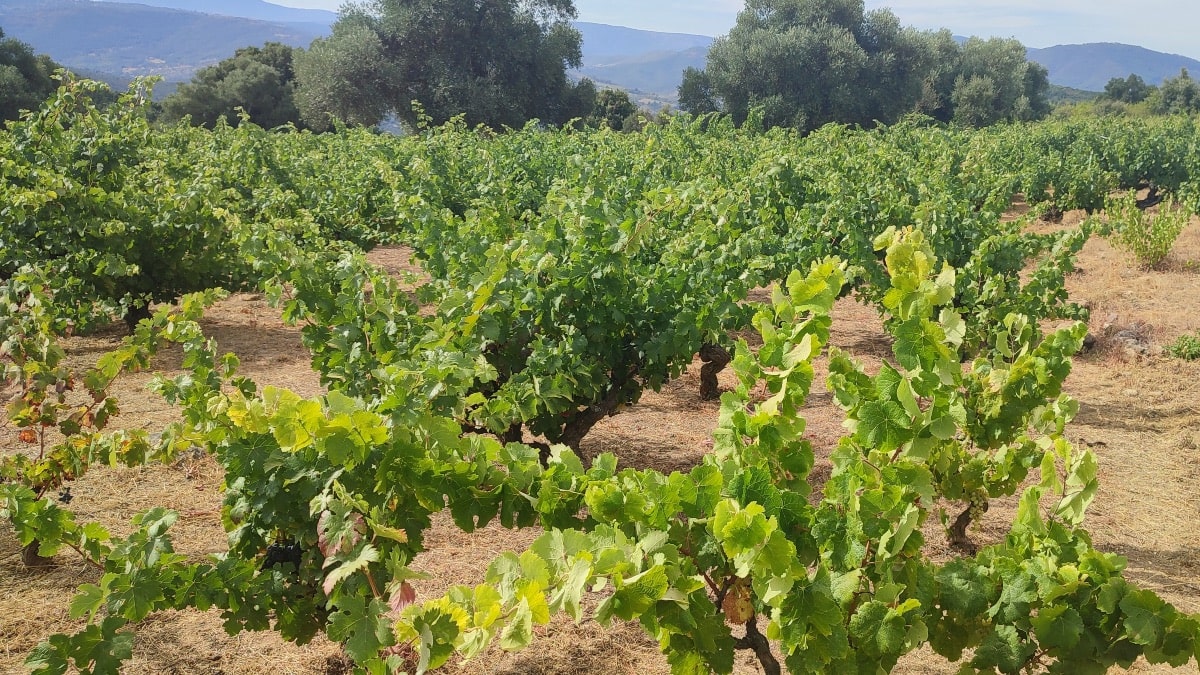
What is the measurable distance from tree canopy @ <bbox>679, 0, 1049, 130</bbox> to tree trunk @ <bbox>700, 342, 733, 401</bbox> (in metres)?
29.5

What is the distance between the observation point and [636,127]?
36000mm

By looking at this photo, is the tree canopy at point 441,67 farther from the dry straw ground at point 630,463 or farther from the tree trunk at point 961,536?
the tree trunk at point 961,536

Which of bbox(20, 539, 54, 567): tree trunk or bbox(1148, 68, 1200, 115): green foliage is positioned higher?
bbox(1148, 68, 1200, 115): green foliage

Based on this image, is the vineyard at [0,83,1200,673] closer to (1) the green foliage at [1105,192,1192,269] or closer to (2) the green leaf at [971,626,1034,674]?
(2) the green leaf at [971,626,1034,674]

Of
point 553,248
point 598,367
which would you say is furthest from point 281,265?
point 598,367

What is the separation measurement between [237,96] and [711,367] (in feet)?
108

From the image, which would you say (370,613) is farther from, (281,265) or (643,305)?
(643,305)

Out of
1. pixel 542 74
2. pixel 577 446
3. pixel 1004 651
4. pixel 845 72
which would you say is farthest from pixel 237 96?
pixel 1004 651

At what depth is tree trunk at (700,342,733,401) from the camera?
642 cm

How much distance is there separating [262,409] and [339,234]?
8.56 m

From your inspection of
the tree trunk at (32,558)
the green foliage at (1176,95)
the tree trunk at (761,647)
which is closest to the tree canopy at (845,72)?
the green foliage at (1176,95)

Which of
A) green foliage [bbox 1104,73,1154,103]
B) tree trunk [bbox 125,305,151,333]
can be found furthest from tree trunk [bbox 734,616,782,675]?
green foliage [bbox 1104,73,1154,103]

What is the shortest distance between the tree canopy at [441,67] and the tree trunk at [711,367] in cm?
2684

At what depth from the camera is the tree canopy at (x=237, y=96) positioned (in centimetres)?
3412
